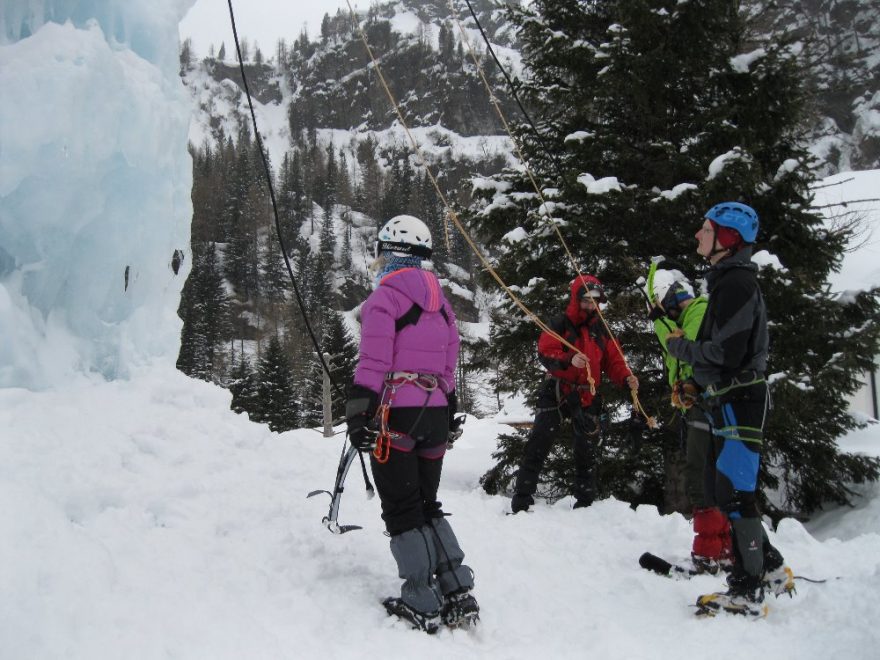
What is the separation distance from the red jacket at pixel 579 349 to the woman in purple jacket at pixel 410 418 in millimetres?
2441

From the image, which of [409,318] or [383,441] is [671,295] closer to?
[409,318]

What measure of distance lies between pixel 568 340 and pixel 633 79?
3766mm

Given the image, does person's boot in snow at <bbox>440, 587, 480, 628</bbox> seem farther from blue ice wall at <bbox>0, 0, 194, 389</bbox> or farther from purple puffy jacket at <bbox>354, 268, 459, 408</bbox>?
blue ice wall at <bbox>0, 0, 194, 389</bbox>

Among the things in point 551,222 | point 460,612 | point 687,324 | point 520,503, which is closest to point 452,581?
point 460,612

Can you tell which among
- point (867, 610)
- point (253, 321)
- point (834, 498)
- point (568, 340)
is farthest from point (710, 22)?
point (253, 321)

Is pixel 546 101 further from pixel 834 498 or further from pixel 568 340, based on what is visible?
pixel 834 498

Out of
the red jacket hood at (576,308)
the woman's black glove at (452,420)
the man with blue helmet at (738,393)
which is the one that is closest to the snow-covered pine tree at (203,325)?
the red jacket hood at (576,308)

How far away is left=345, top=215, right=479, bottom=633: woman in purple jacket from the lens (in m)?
3.14

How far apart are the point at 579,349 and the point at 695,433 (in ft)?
5.69

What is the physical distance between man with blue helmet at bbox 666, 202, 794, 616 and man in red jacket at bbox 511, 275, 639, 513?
6.91 ft

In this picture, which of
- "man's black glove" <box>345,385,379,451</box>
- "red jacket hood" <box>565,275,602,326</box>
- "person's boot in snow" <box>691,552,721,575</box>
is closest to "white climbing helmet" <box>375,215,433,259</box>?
"man's black glove" <box>345,385,379,451</box>

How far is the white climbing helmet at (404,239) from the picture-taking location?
3.45 meters

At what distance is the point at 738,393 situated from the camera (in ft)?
11.3

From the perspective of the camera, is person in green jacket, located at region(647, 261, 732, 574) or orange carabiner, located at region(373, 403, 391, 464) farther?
person in green jacket, located at region(647, 261, 732, 574)
